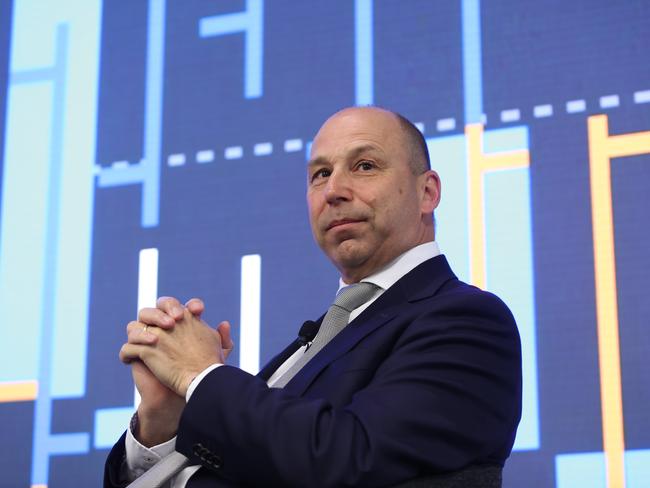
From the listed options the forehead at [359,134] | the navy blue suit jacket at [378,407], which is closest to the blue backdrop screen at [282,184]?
the forehead at [359,134]

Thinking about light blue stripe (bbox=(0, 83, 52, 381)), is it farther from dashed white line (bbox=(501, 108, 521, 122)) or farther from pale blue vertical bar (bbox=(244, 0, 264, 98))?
dashed white line (bbox=(501, 108, 521, 122))

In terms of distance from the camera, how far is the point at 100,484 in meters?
2.78

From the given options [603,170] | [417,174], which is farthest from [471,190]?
[417,174]

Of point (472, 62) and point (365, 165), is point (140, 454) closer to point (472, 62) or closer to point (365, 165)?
point (365, 165)

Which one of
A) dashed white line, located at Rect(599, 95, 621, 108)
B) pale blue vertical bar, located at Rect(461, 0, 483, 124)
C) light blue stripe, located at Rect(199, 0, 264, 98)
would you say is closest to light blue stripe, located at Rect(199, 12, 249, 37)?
light blue stripe, located at Rect(199, 0, 264, 98)

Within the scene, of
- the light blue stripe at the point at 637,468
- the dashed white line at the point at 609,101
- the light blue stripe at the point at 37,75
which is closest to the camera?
the light blue stripe at the point at 637,468

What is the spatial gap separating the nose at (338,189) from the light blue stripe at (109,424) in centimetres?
125

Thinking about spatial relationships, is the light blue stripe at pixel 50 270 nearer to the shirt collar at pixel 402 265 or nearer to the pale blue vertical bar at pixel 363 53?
the pale blue vertical bar at pixel 363 53

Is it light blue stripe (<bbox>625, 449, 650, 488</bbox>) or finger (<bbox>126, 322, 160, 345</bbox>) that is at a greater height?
finger (<bbox>126, 322, 160, 345</bbox>)

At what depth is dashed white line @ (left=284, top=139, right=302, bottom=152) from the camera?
2844mm

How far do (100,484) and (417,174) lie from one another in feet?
4.65

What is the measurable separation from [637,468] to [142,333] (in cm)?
130

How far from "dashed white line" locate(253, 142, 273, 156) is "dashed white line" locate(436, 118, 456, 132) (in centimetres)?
48

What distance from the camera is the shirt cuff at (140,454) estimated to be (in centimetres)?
160
